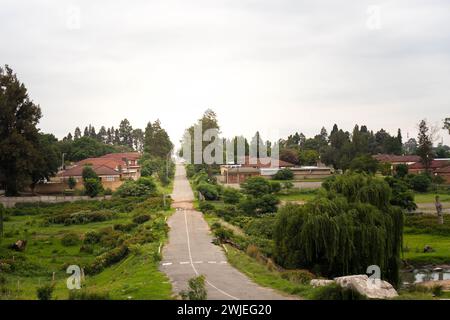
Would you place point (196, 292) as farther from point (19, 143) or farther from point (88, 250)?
point (19, 143)

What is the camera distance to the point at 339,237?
23125 mm

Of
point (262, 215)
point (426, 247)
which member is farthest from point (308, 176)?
point (426, 247)

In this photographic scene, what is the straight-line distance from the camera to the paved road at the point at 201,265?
16406 mm

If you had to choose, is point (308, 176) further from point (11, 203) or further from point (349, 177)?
point (349, 177)

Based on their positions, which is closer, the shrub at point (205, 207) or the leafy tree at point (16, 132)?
the shrub at point (205, 207)

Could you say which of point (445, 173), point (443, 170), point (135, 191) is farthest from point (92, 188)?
point (443, 170)

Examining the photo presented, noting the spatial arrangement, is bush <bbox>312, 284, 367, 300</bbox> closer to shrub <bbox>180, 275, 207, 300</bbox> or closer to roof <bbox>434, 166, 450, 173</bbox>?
shrub <bbox>180, 275, 207, 300</bbox>

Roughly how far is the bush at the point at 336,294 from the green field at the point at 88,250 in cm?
471

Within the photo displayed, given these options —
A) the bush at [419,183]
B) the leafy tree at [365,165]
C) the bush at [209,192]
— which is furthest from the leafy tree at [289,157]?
the bush at [209,192]

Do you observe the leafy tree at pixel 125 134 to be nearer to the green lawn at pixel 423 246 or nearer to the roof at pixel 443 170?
the roof at pixel 443 170

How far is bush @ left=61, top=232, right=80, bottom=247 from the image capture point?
33256mm

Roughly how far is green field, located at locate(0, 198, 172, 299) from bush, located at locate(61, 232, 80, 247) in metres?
0.07
